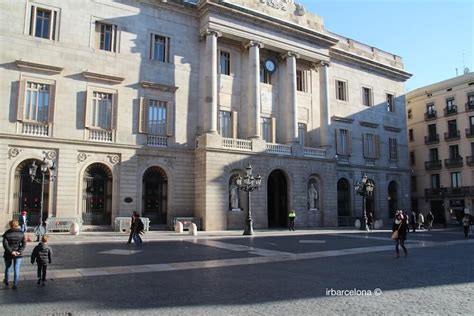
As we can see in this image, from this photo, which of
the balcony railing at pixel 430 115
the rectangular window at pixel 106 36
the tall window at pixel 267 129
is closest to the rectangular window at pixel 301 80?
the tall window at pixel 267 129

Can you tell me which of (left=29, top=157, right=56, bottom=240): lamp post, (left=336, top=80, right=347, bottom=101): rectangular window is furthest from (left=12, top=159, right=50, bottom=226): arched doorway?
(left=336, top=80, right=347, bottom=101): rectangular window

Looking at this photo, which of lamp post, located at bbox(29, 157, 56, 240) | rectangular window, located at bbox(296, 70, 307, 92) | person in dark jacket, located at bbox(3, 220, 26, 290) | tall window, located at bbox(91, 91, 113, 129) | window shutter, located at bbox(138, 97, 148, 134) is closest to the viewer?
person in dark jacket, located at bbox(3, 220, 26, 290)

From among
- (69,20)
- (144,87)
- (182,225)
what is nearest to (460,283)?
(182,225)

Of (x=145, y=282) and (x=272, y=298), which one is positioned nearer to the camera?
(x=272, y=298)

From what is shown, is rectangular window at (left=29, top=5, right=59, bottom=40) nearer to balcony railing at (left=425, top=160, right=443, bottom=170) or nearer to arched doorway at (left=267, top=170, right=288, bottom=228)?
arched doorway at (left=267, top=170, right=288, bottom=228)

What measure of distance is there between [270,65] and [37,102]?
772 inches

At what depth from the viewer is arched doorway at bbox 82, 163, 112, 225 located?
1083 inches

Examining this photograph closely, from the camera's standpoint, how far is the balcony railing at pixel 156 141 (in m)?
30.0

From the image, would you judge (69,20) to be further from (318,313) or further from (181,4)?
(318,313)

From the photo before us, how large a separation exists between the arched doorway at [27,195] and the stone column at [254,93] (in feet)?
52.2

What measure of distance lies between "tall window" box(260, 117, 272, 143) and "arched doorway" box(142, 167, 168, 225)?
9.76 meters

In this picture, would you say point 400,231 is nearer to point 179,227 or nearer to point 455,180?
point 179,227

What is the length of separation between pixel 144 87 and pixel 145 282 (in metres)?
22.1

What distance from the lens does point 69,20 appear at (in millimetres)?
27844
